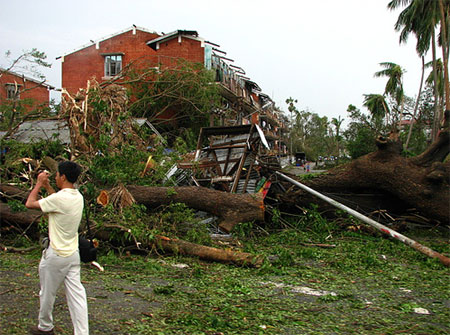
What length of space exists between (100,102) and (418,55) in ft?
72.4

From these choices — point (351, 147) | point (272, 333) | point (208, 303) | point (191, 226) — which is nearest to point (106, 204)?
point (191, 226)

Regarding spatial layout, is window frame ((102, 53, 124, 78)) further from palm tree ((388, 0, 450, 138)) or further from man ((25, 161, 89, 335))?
man ((25, 161, 89, 335))

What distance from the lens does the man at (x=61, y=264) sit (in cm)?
288

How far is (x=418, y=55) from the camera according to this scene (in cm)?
2362

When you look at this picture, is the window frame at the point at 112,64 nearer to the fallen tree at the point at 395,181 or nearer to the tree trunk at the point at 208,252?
the fallen tree at the point at 395,181

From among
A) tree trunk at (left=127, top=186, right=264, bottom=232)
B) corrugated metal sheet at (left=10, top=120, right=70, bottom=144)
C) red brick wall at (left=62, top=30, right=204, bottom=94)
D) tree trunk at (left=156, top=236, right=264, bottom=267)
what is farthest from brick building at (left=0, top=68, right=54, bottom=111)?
tree trunk at (left=156, top=236, right=264, bottom=267)

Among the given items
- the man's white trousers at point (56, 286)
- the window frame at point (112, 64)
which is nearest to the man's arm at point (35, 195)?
the man's white trousers at point (56, 286)

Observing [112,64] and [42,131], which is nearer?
[42,131]

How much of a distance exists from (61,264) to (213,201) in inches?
189

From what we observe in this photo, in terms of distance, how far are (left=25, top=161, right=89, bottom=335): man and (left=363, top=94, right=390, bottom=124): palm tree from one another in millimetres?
36332

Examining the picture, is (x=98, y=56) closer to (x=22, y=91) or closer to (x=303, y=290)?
(x=22, y=91)

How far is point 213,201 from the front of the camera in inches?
299

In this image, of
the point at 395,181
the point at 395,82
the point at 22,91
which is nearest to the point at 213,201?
the point at 395,181

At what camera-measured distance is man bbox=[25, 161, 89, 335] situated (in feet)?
9.46
